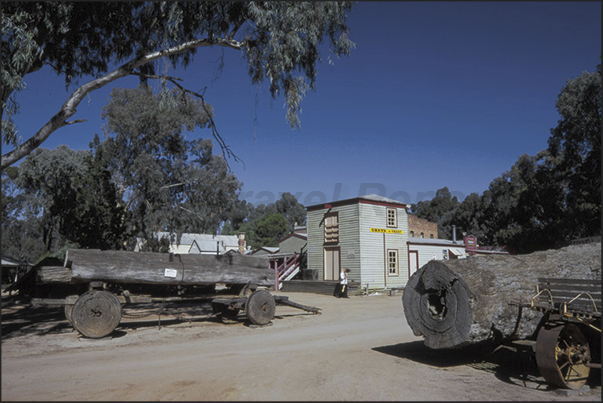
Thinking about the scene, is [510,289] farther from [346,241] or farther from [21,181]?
[21,181]

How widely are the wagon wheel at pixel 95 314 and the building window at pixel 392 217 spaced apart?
67.3 ft

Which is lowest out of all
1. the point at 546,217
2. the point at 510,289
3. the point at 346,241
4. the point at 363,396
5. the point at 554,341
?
the point at 363,396

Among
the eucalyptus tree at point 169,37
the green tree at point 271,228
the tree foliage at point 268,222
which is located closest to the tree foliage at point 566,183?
the eucalyptus tree at point 169,37

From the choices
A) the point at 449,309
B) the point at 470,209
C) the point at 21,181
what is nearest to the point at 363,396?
the point at 449,309

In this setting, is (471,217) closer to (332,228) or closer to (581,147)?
(581,147)

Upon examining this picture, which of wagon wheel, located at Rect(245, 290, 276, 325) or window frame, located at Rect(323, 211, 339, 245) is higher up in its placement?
window frame, located at Rect(323, 211, 339, 245)

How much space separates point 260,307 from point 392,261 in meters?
17.3

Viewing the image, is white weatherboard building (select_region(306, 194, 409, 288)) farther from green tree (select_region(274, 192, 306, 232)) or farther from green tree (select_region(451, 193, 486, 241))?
green tree (select_region(274, 192, 306, 232))

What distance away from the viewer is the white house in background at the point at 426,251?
2966 cm

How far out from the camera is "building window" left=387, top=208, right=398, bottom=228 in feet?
92.3

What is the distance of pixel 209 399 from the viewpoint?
5.34m

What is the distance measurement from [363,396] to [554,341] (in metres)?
2.81

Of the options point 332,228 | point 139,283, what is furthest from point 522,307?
point 332,228

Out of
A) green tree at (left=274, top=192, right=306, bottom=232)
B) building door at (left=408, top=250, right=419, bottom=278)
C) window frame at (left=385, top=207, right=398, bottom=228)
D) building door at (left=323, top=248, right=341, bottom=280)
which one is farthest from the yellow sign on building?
green tree at (left=274, top=192, right=306, bottom=232)
